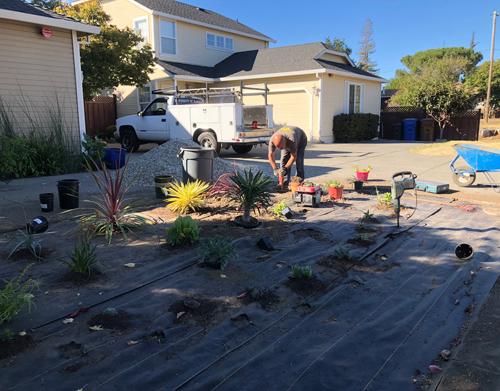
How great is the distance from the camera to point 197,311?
3.44 meters

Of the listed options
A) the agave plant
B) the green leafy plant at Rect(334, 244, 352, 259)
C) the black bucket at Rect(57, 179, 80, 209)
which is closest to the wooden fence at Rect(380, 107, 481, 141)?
the agave plant

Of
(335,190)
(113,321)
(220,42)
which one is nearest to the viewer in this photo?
(113,321)

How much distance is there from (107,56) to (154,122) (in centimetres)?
331

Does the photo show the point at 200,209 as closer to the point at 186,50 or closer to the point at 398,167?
the point at 398,167

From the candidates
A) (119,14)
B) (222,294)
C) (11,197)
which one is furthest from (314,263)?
(119,14)

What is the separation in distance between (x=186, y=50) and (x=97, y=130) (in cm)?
637

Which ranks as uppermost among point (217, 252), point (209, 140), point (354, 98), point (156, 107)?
point (354, 98)

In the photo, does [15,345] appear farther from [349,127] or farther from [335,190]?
[349,127]

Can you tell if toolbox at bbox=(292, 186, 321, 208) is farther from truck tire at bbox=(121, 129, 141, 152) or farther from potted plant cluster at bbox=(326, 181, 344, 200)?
truck tire at bbox=(121, 129, 141, 152)

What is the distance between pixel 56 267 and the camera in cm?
428

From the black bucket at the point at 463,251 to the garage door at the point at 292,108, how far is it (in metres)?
16.3

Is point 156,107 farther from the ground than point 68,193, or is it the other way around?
point 156,107

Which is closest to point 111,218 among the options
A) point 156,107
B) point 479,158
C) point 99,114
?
point 479,158

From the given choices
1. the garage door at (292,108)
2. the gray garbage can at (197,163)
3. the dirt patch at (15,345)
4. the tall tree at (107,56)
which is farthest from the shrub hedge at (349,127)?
the dirt patch at (15,345)
